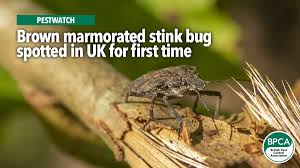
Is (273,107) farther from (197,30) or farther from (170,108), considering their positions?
(197,30)

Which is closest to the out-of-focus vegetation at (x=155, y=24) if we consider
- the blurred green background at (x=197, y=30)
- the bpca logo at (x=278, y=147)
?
the blurred green background at (x=197, y=30)

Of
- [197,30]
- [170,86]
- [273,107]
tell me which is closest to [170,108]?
[170,86]

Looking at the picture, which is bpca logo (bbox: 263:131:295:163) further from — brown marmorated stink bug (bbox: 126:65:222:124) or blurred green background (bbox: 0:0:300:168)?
blurred green background (bbox: 0:0:300:168)

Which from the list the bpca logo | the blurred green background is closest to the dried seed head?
the bpca logo

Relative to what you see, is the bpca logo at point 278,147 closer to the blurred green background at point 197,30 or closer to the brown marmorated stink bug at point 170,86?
the brown marmorated stink bug at point 170,86

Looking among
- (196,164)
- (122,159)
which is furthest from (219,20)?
(196,164)

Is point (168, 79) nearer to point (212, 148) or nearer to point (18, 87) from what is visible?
point (212, 148)
